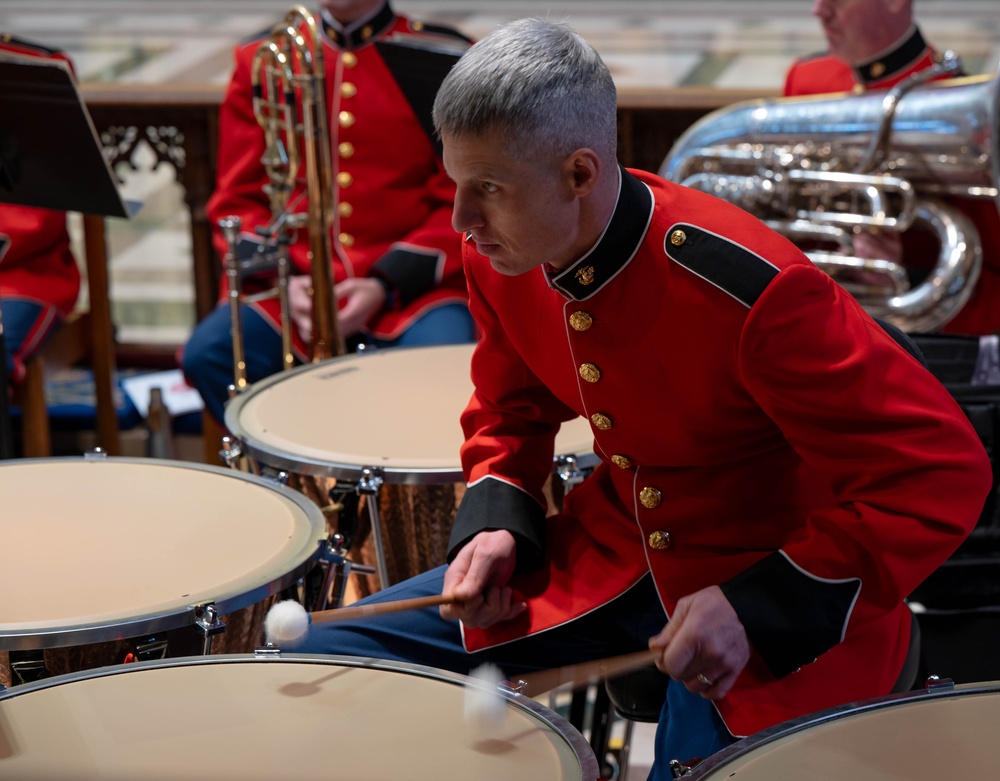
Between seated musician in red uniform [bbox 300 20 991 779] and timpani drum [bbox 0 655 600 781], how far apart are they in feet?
0.54

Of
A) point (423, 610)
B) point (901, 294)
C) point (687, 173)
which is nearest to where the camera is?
point (423, 610)

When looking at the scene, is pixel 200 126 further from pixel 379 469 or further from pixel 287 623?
pixel 287 623

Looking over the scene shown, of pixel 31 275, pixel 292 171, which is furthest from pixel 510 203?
pixel 31 275

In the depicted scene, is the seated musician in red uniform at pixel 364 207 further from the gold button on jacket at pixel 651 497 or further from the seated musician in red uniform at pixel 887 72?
the gold button on jacket at pixel 651 497

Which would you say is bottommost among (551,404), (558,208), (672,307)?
(551,404)

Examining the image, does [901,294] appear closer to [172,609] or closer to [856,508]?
[856,508]

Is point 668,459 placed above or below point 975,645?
above

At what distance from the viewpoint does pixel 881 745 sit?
111 cm

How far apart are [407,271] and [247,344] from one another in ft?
1.29

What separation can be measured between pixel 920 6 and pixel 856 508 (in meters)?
9.82

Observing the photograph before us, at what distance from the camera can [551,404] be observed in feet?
5.28

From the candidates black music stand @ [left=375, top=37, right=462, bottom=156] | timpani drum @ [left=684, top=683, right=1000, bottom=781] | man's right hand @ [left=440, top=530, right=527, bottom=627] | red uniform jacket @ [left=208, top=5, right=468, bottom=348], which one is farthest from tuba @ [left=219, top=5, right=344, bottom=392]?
timpani drum @ [left=684, top=683, right=1000, bottom=781]

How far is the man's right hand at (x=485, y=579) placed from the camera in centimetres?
143

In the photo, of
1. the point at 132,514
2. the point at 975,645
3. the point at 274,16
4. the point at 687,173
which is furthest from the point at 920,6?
the point at 132,514
